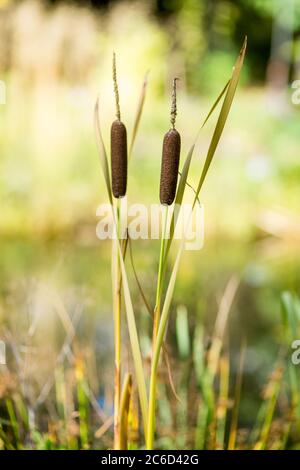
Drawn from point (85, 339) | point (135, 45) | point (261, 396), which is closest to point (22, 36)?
point (135, 45)

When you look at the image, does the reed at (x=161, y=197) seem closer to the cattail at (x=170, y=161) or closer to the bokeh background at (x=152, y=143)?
the cattail at (x=170, y=161)

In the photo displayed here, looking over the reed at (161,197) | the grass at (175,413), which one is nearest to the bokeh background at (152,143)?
the grass at (175,413)

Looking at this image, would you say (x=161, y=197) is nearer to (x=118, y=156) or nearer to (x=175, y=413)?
(x=118, y=156)

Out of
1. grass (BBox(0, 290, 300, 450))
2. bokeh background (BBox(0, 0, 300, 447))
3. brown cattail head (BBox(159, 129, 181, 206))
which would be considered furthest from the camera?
bokeh background (BBox(0, 0, 300, 447))

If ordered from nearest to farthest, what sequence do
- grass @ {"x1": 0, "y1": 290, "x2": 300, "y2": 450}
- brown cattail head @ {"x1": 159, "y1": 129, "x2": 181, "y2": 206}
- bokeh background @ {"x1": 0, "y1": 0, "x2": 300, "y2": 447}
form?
brown cattail head @ {"x1": 159, "y1": 129, "x2": 181, "y2": 206}, grass @ {"x1": 0, "y1": 290, "x2": 300, "y2": 450}, bokeh background @ {"x1": 0, "y1": 0, "x2": 300, "y2": 447}

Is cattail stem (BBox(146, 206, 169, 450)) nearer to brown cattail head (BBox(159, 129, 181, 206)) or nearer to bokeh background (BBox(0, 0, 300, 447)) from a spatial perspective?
brown cattail head (BBox(159, 129, 181, 206))

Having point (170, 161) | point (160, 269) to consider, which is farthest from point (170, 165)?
point (160, 269)

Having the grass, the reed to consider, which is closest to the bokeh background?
the grass
